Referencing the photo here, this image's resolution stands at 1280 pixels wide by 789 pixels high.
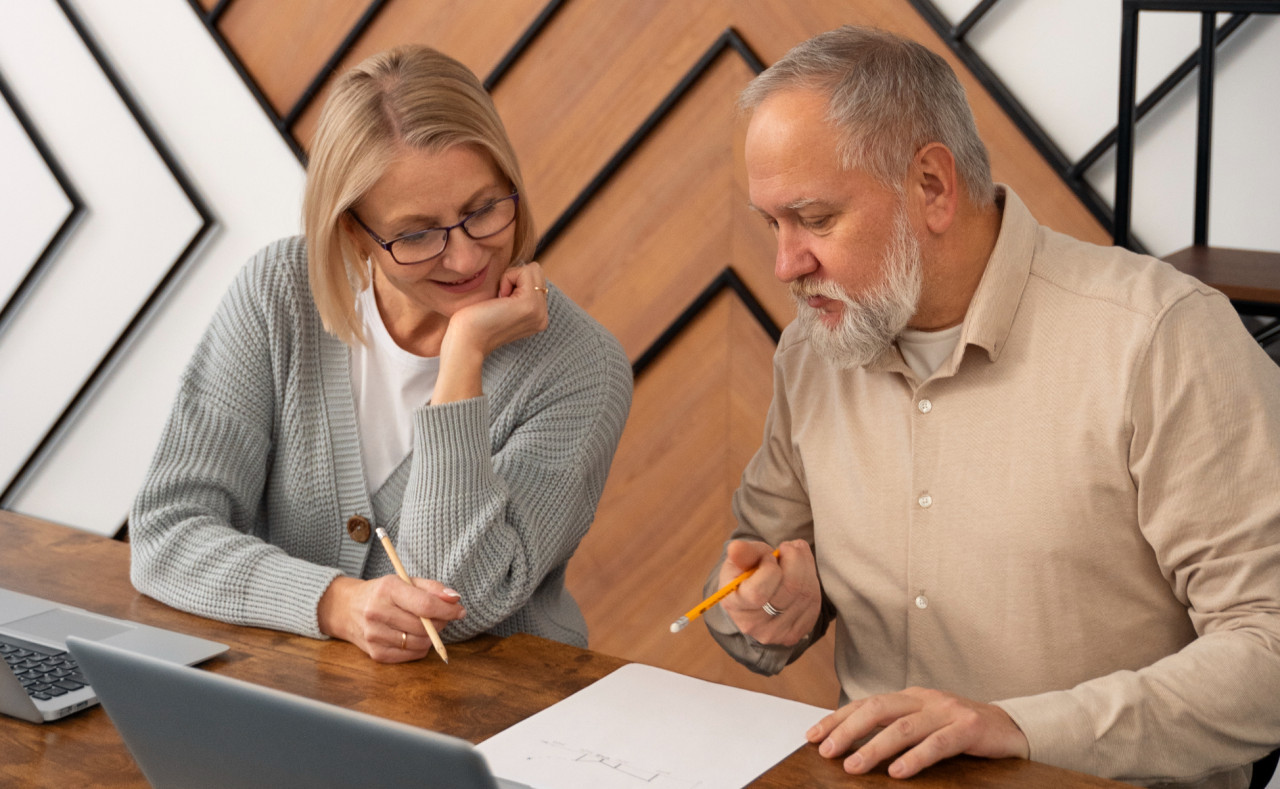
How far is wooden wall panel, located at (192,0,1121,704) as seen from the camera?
2.51 metres

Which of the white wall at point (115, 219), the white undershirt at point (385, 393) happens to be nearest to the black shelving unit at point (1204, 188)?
the white undershirt at point (385, 393)

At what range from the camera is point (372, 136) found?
146 centimetres

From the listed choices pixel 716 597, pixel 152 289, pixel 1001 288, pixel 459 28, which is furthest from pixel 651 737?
pixel 152 289

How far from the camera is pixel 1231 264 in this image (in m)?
1.83

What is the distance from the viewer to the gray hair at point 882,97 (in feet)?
4.20

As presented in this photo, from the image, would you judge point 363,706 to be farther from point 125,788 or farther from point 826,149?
point 826,149

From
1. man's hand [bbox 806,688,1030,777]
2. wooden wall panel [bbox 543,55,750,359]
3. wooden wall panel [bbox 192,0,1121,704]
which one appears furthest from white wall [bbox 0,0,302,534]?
man's hand [bbox 806,688,1030,777]

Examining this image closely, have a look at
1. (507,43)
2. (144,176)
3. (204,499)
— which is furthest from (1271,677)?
(144,176)

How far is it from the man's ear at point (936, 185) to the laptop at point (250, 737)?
80 cm

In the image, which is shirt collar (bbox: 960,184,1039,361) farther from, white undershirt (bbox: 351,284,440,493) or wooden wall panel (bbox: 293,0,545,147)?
wooden wall panel (bbox: 293,0,545,147)

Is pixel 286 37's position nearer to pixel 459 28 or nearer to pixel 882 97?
pixel 459 28

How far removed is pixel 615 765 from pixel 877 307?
583 millimetres

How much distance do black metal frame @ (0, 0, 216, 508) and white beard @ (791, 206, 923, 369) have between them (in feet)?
6.54

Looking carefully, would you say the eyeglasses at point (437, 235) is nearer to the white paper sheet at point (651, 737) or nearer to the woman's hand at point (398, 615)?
the woman's hand at point (398, 615)
